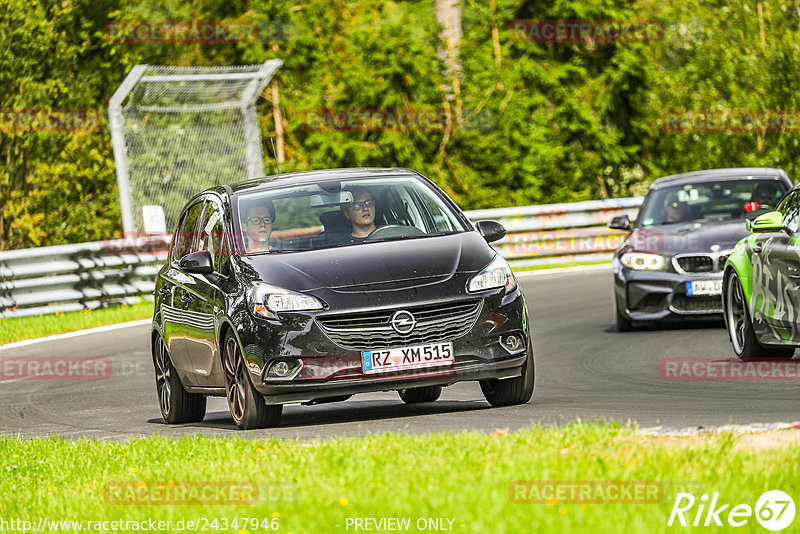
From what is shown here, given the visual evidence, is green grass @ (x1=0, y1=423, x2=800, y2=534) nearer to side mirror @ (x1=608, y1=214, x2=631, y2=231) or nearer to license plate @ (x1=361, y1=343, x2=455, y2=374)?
license plate @ (x1=361, y1=343, x2=455, y2=374)

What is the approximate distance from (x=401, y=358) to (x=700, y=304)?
6.59 m

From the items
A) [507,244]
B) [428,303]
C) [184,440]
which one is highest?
[428,303]

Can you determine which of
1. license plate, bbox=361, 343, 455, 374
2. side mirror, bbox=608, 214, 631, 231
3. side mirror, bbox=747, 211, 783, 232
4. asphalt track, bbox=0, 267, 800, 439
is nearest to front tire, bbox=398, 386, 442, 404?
asphalt track, bbox=0, 267, 800, 439

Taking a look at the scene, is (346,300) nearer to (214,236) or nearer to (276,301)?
(276,301)

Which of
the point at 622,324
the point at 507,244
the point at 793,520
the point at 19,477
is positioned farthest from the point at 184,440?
the point at 507,244

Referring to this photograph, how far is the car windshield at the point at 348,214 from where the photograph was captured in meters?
10.2

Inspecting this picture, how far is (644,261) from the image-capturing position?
51.1ft

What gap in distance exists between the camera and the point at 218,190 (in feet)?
36.6

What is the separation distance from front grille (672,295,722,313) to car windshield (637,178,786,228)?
1.42 meters

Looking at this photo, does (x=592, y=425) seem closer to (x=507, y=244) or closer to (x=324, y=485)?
(x=324, y=485)

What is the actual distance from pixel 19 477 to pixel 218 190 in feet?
10.6

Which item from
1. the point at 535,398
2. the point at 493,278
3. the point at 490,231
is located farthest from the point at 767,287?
the point at 493,278

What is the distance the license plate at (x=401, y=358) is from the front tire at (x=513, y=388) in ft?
2.67

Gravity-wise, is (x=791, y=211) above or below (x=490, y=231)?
below
